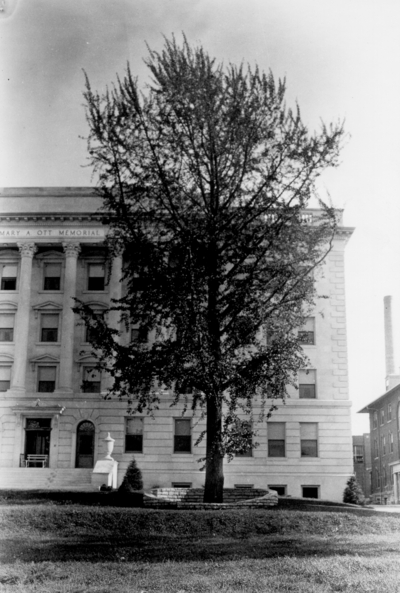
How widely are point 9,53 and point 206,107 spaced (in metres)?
7.60

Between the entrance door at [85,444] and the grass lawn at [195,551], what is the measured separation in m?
24.5

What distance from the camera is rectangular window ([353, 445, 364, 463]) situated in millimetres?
89062

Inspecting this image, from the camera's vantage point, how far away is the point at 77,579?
1125cm

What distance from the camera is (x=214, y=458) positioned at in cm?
2131

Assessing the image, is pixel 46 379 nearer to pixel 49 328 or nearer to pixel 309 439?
pixel 49 328

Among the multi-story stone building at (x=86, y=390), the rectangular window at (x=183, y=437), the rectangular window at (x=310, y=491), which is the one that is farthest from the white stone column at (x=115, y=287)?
the rectangular window at (x=310, y=491)

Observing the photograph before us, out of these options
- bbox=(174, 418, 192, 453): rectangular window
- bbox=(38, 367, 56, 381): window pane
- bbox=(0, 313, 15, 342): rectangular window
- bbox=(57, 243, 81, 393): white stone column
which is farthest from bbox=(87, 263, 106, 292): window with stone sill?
bbox=(174, 418, 192, 453): rectangular window

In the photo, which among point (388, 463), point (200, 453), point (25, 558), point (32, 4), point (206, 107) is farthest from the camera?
point (388, 463)

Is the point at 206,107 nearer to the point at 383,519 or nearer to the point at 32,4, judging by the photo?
the point at 32,4

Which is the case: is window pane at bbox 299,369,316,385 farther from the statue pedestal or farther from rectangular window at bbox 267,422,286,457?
the statue pedestal

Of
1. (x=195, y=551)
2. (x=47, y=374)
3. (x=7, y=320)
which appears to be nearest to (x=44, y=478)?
(x=47, y=374)

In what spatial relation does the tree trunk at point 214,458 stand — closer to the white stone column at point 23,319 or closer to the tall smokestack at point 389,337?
the white stone column at point 23,319

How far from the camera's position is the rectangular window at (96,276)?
45.6 meters

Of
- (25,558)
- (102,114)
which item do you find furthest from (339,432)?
(25,558)
